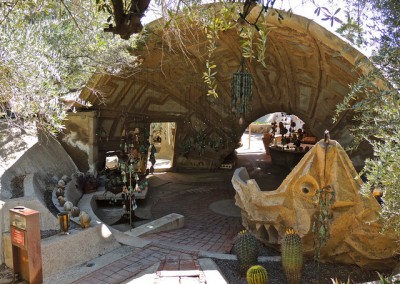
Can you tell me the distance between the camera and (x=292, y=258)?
5355 mm

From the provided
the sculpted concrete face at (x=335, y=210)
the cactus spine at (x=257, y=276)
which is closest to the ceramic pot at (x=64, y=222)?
the cactus spine at (x=257, y=276)

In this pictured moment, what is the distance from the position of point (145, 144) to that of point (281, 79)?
5.17 metres

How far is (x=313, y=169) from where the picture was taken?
5.80 m

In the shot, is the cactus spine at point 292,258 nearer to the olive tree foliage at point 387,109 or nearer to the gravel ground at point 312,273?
the gravel ground at point 312,273

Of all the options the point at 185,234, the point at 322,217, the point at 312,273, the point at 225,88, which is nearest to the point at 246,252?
the point at 312,273

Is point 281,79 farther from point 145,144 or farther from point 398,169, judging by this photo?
point 398,169

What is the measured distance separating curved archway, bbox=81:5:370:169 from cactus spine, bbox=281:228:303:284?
4423mm

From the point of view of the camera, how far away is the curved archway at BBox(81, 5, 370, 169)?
9.66 m

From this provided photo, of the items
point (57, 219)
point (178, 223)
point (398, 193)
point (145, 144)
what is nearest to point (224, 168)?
point (145, 144)

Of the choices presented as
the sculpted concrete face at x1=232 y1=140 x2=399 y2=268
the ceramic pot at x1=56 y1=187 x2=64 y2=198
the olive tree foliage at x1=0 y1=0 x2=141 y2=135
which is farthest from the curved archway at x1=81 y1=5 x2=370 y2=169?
the ceramic pot at x1=56 y1=187 x2=64 y2=198

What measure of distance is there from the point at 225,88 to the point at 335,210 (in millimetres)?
9047

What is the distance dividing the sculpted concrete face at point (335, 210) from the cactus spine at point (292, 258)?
539mm

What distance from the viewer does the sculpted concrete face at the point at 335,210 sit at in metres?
5.62

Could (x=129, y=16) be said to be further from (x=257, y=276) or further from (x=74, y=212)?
(x=74, y=212)
